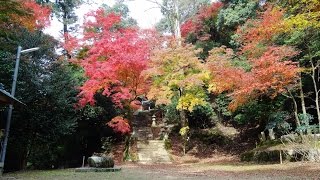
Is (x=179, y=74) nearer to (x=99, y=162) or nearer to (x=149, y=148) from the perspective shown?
(x=149, y=148)

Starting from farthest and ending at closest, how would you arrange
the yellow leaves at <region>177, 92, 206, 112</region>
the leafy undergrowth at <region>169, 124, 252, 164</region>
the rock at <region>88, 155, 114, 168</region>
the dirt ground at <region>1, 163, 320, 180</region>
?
1. the leafy undergrowth at <region>169, 124, 252, 164</region>
2. the yellow leaves at <region>177, 92, 206, 112</region>
3. the rock at <region>88, 155, 114, 168</region>
4. the dirt ground at <region>1, 163, 320, 180</region>

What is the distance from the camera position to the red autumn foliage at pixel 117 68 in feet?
48.5

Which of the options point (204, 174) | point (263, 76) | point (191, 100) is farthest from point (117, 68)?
point (204, 174)

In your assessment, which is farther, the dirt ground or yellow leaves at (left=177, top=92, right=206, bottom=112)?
yellow leaves at (left=177, top=92, right=206, bottom=112)

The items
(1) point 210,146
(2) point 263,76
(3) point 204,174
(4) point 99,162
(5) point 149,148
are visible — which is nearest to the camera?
(3) point 204,174

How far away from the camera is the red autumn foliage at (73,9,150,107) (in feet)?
48.5

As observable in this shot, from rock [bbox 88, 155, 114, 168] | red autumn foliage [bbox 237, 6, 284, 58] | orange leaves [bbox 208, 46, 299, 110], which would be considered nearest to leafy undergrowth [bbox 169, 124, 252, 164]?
orange leaves [bbox 208, 46, 299, 110]

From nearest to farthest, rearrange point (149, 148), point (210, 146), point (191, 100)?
1. point (191, 100)
2. point (149, 148)
3. point (210, 146)

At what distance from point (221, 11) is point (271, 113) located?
8443mm

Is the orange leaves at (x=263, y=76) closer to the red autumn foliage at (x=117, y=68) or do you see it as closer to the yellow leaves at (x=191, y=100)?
the yellow leaves at (x=191, y=100)

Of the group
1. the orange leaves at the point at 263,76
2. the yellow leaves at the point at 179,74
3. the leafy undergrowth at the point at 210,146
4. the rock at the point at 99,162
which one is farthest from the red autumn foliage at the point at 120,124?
the orange leaves at the point at 263,76

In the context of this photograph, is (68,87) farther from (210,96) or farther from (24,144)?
(210,96)

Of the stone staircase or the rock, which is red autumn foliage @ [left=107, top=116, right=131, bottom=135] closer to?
the stone staircase

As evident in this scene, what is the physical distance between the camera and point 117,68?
1522 centimetres
